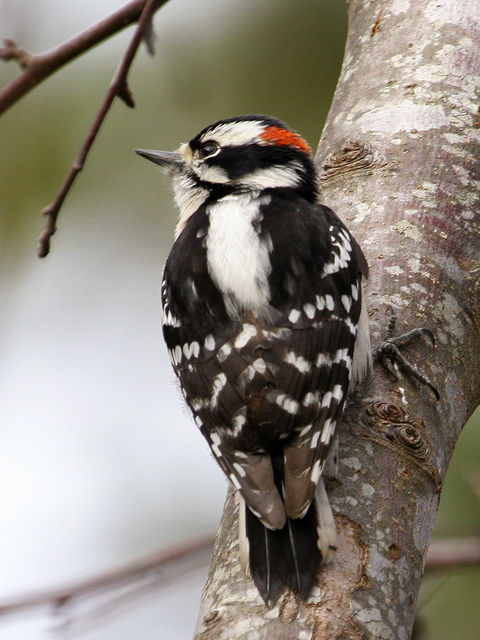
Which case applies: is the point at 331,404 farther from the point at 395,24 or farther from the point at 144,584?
the point at 395,24

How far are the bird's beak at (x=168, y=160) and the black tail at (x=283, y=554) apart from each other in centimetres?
154

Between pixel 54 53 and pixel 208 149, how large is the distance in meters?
0.79

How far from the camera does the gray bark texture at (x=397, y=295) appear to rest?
84.0 inches

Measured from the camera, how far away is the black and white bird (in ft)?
7.65

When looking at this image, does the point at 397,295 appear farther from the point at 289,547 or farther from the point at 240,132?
the point at 240,132

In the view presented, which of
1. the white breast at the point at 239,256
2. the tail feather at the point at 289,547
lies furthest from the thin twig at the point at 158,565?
the white breast at the point at 239,256

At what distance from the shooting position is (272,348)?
2602 mm

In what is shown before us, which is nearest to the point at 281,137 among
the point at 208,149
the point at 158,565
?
the point at 208,149

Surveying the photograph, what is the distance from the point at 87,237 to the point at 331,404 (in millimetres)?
4167

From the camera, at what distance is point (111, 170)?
19.2 ft

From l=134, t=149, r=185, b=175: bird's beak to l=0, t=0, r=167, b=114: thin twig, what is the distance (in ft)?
1.78

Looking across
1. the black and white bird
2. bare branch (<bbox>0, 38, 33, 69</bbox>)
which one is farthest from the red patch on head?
bare branch (<bbox>0, 38, 33, 69</bbox>)

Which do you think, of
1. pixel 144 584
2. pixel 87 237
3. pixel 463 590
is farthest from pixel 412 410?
pixel 87 237

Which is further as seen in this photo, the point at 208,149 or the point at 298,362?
the point at 208,149
